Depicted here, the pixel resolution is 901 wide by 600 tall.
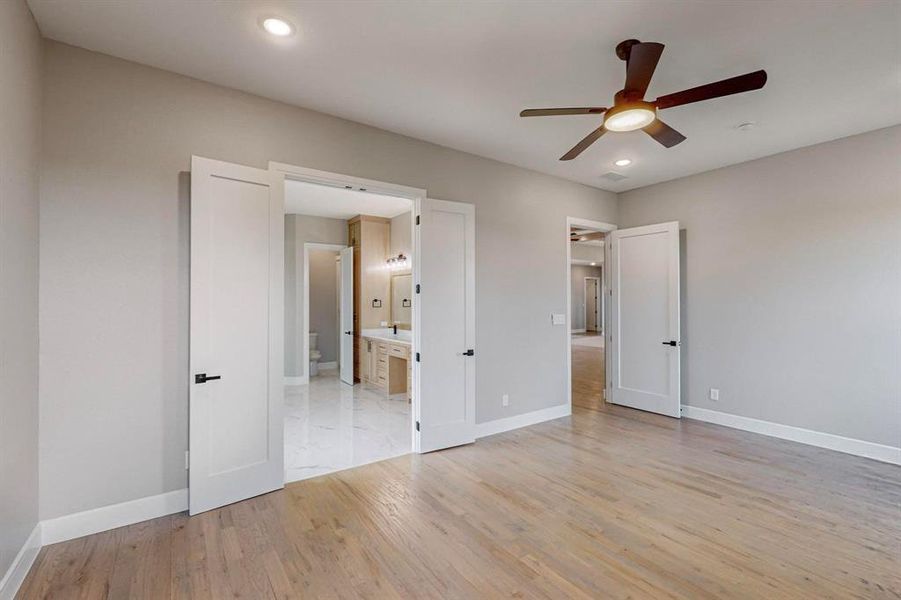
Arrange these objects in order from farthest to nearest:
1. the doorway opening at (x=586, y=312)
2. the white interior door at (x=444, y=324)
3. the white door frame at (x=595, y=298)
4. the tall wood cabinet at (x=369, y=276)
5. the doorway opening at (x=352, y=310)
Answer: the white door frame at (x=595, y=298)
the tall wood cabinet at (x=369, y=276)
the doorway opening at (x=352, y=310)
the doorway opening at (x=586, y=312)
the white interior door at (x=444, y=324)

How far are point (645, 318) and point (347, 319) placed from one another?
15.7ft

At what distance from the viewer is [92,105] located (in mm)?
2543

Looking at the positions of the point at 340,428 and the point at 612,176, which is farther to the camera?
the point at 612,176

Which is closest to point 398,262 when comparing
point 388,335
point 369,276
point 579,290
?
point 369,276

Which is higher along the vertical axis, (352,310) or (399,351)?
(352,310)

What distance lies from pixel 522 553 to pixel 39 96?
3.84 metres

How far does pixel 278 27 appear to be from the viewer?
2.32 metres

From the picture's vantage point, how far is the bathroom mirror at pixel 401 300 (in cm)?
696

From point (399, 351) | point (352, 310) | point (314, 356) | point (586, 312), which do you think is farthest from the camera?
point (586, 312)

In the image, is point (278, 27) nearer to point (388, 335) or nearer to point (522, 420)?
point (522, 420)

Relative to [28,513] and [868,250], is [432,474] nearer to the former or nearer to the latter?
[28,513]

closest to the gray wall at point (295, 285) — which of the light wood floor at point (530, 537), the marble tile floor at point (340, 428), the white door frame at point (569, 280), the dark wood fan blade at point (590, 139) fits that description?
the marble tile floor at point (340, 428)

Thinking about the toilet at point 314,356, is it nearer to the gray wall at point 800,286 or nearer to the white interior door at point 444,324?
the white interior door at point 444,324

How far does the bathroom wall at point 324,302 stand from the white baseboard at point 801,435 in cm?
658
